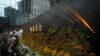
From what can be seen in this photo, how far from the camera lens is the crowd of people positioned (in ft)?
22.7

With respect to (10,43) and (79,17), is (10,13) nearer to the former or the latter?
(10,43)

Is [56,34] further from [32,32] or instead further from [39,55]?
[32,32]

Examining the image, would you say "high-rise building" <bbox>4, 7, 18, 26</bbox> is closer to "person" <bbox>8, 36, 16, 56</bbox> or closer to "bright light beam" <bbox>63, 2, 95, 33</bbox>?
"person" <bbox>8, 36, 16, 56</bbox>

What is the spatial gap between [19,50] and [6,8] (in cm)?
1036

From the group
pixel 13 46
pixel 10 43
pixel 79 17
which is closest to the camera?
pixel 79 17

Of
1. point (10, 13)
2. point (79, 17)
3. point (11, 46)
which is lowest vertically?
point (10, 13)

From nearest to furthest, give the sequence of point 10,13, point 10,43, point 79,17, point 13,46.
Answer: point 79,17 < point 13,46 < point 10,43 < point 10,13

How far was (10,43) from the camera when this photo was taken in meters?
7.01

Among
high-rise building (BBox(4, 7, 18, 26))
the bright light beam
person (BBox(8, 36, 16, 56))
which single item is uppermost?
the bright light beam

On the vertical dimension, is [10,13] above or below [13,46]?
below

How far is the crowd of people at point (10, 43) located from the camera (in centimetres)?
692

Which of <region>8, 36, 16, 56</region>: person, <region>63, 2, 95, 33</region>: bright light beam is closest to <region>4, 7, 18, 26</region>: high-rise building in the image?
<region>8, 36, 16, 56</region>: person

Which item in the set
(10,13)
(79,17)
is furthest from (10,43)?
(10,13)

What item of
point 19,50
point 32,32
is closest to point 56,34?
point 32,32
